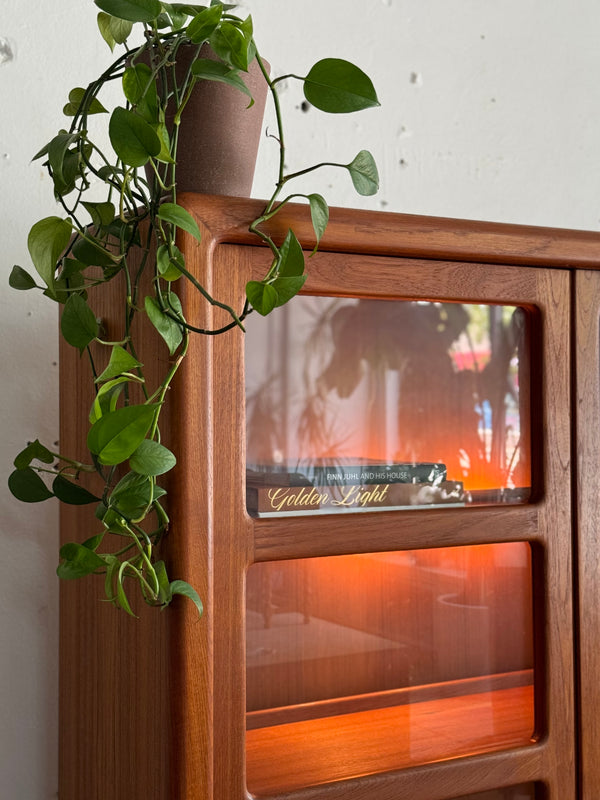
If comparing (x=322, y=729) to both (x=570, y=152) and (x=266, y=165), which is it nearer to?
(x=266, y=165)

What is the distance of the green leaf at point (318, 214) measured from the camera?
34.8 inches

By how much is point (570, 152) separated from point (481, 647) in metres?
1.00

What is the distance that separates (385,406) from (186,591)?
368mm

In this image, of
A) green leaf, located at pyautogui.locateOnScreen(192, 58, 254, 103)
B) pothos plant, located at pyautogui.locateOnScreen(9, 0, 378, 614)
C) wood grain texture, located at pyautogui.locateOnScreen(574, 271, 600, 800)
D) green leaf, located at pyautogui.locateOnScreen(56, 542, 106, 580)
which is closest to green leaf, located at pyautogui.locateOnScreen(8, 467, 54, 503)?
pothos plant, located at pyautogui.locateOnScreen(9, 0, 378, 614)

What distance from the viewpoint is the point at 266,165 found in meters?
1.44

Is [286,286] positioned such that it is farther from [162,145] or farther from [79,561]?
[79,561]

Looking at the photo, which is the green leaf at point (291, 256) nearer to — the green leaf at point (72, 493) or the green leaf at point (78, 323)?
the green leaf at point (78, 323)

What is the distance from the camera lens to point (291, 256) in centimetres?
88

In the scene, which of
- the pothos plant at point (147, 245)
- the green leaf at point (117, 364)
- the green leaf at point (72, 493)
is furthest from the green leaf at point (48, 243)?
the green leaf at point (72, 493)

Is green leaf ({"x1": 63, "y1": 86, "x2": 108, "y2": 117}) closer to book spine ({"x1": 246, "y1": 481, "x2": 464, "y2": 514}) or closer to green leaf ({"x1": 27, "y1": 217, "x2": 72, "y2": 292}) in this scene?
green leaf ({"x1": 27, "y1": 217, "x2": 72, "y2": 292})

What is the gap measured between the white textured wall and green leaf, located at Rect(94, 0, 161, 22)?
54 centimetres

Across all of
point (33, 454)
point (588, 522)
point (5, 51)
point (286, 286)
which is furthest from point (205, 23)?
point (588, 522)

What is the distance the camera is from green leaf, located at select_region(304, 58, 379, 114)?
33.1 inches

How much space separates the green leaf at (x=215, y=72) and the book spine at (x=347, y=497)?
1.29ft
